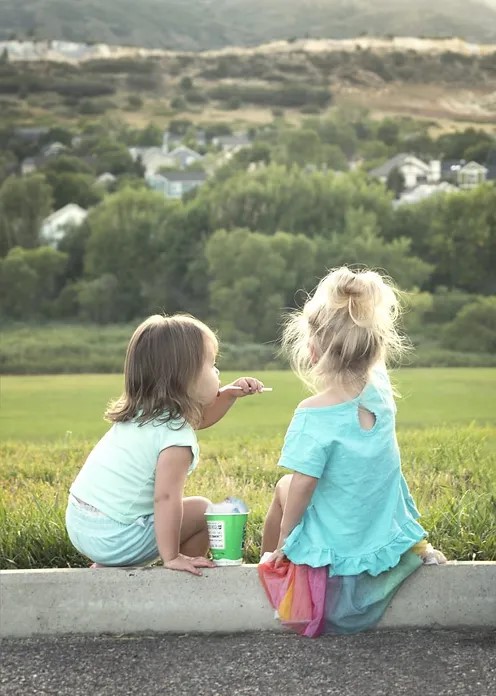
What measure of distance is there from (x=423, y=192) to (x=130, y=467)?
10722 mm

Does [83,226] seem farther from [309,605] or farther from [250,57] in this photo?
[309,605]

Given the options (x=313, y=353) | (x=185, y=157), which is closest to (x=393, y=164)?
(x=185, y=157)

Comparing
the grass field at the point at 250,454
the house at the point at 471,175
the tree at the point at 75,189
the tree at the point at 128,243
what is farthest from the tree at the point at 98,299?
the house at the point at 471,175

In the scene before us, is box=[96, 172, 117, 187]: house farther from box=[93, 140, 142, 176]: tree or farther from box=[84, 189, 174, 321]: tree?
box=[84, 189, 174, 321]: tree

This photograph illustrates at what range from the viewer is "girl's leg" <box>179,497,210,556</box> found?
A: 9.87ft

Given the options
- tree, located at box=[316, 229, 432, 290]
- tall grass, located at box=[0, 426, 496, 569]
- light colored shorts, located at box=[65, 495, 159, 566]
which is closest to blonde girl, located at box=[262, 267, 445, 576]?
light colored shorts, located at box=[65, 495, 159, 566]

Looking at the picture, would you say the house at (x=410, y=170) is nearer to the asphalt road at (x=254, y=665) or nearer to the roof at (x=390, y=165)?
the roof at (x=390, y=165)

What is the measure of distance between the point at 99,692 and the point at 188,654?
311 millimetres

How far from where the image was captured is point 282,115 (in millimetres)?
13508

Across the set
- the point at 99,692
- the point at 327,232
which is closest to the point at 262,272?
the point at 327,232

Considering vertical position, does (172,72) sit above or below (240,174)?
above

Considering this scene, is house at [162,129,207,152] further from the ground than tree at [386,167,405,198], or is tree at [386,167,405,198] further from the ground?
house at [162,129,207,152]

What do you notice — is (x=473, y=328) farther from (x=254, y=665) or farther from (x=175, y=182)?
(x=254, y=665)

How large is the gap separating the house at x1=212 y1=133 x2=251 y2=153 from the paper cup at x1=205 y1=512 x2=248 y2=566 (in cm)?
→ 1082
